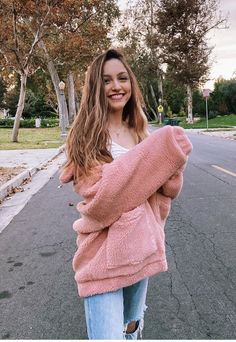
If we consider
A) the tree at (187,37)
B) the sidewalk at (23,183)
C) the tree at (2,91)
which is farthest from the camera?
the tree at (2,91)

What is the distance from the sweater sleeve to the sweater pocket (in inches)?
1.3

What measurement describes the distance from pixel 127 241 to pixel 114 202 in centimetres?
17

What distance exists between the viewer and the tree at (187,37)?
46.7 meters

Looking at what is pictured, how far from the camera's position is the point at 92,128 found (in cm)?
212

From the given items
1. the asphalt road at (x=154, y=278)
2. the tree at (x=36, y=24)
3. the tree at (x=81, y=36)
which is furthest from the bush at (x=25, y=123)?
the asphalt road at (x=154, y=278)

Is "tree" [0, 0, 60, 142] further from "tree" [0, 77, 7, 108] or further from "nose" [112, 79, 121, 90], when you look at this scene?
"tree" [0, 77, 7, 108]

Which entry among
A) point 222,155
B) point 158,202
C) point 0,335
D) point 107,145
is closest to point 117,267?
point 158,202

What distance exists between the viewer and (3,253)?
5508 millimetres

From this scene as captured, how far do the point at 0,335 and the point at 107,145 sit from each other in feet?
6.83

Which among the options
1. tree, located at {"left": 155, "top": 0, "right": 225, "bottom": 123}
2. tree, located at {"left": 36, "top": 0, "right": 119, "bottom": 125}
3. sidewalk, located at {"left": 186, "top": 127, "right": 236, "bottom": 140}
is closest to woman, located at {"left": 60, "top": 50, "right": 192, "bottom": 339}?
sidewalk, located at {"left": 186, "top": 127, "right": 236, "bottom": 140}

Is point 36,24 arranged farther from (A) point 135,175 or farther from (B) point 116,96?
(A) point 135,175

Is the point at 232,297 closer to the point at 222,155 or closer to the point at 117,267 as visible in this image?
the point at 117,267

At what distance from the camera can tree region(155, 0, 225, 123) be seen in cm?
4669

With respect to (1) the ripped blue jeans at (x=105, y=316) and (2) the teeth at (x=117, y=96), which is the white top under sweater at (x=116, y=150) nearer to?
(2) the teeth at (x=117, y=96)
